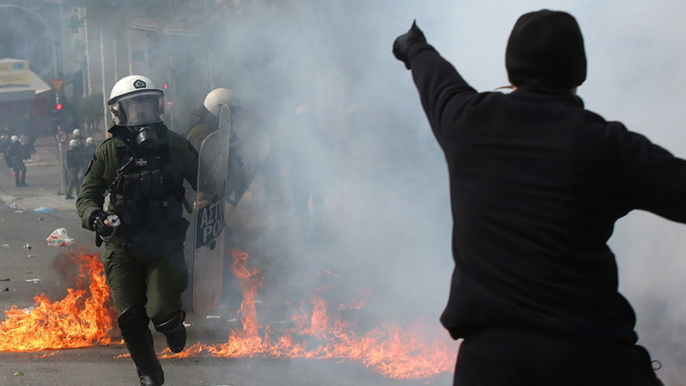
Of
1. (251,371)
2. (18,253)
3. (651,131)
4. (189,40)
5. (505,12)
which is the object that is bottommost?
(251,371)

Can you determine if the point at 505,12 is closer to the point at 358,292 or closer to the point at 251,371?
the point at 358,292

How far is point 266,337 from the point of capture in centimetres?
486

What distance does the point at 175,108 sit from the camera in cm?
1383

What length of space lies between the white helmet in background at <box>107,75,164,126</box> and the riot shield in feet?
1.29

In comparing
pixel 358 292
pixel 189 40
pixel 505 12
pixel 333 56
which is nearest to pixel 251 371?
pixel 358 292

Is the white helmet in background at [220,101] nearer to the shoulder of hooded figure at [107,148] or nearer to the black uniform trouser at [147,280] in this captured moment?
the shoulder of hooded figure at [107,148]

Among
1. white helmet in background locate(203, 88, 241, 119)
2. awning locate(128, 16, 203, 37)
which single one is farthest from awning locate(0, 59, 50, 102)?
white helmet in background locate(203, 88, 241, 119)

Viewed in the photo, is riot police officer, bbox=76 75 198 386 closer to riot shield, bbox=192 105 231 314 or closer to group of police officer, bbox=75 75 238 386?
group of police officer, bbox=75 75 238 386

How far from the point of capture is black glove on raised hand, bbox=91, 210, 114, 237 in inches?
144

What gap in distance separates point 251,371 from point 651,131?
8.83ft

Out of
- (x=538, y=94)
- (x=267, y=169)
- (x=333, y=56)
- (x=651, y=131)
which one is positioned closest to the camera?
(x=538, y=94)

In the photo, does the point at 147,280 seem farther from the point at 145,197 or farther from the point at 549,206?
the point at 549,206

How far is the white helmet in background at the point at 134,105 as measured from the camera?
12.8 ft

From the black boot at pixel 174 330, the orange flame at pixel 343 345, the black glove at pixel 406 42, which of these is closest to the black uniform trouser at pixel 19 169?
the orange flame at pixel 343 345
